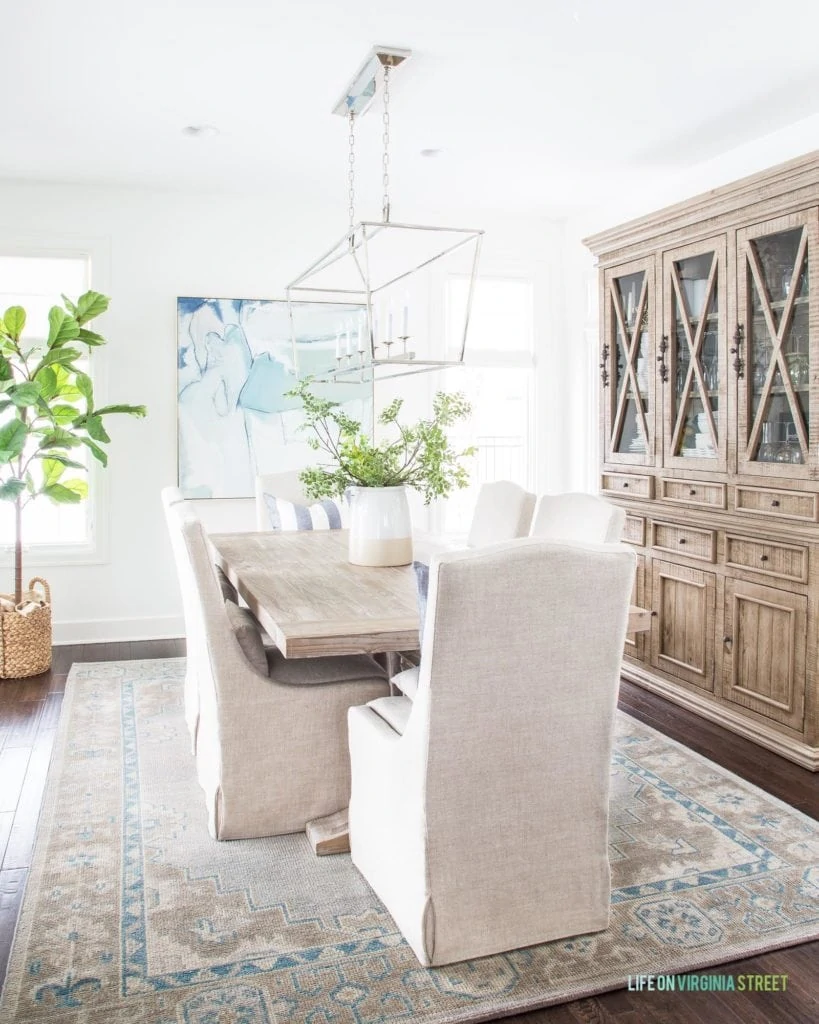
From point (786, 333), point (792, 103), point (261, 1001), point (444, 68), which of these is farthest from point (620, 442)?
point (261, 1001)

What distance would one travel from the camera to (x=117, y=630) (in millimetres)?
5465

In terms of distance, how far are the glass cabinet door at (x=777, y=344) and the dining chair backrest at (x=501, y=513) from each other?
910mm

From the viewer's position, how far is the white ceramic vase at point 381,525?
327 centimetres

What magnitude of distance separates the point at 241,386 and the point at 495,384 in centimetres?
172

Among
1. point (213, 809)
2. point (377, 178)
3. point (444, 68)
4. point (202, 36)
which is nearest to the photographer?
point (213, 809)

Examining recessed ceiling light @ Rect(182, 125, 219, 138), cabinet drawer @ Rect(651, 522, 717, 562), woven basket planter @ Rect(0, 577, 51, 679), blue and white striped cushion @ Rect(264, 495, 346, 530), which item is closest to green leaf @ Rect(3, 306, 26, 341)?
recessed ceiling light @ Rect(182, 125, 219, 138)

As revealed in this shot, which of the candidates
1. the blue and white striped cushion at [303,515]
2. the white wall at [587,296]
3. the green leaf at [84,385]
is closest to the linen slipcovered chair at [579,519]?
the blue and white striped cushion at [303,515]

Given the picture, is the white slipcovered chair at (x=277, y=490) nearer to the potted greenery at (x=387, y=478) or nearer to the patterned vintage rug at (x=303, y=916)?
the potted greenery at (x=387, y=478)

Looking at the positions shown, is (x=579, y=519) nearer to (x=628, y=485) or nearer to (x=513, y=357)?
(x=628, y=485)

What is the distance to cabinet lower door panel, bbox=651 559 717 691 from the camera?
156 inches

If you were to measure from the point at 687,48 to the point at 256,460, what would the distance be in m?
3.30

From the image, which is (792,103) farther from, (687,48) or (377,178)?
(377,178)

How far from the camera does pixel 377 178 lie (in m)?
5.16

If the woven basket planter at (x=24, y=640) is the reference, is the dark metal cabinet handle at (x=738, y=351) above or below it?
above
